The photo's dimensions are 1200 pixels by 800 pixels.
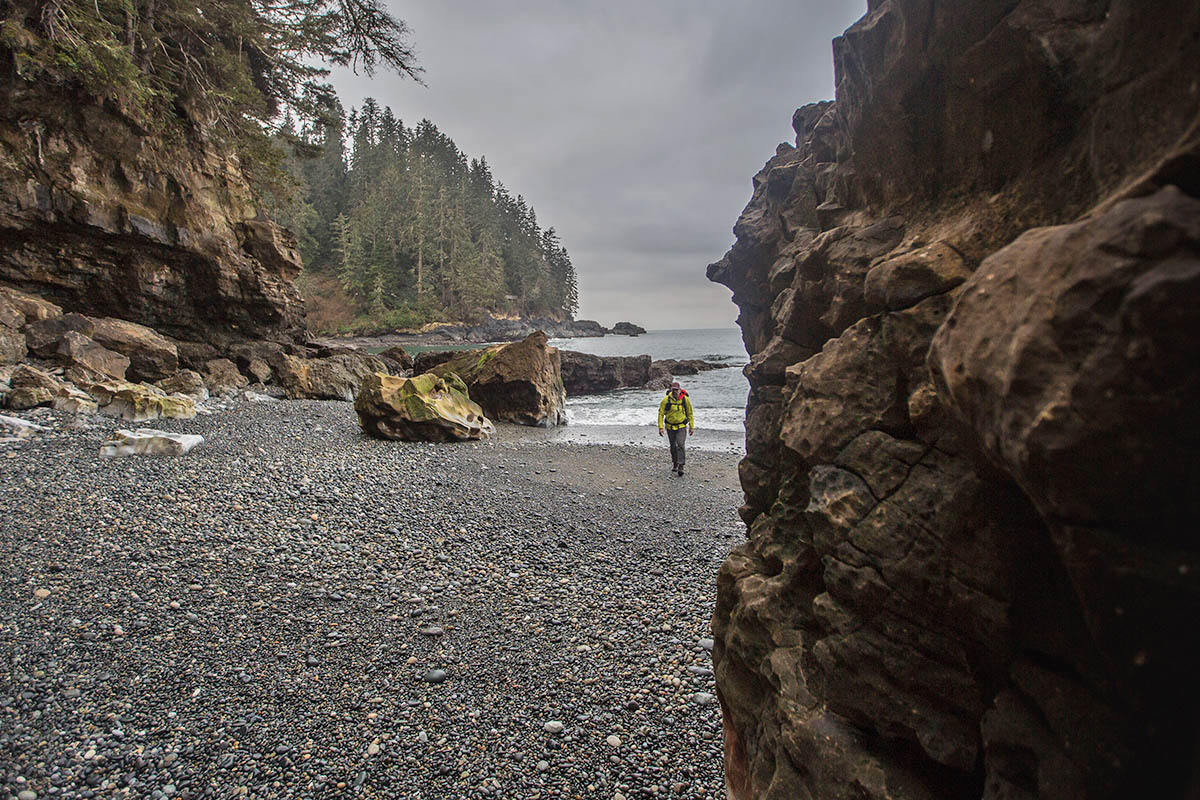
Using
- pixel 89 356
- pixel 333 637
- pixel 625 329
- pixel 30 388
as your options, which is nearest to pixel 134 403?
pixel 30 388

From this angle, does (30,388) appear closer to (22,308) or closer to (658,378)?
(22,308)

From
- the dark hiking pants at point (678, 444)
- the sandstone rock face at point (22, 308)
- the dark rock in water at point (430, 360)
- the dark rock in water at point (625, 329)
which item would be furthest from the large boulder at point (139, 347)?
the dark rock in water at point (625, 329)

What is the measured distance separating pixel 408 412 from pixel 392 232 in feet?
206

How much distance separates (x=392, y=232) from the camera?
219 ft

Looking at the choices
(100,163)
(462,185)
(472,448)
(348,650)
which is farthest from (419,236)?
(348,650)

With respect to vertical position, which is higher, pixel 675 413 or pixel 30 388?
→ pixel 30 388

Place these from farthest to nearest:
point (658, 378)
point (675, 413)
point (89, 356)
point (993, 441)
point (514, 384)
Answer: point (658, 378) → point (514, 384) → point (675, 413) → point (89, 356) → point (993, 441)

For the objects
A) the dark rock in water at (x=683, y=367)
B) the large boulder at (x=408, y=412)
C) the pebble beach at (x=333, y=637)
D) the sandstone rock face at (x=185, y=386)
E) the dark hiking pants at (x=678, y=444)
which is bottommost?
the pebble beach at (x=333, y=637)

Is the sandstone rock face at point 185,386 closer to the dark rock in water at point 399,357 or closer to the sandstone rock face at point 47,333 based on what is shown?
the sandstone rock face at point 47,333

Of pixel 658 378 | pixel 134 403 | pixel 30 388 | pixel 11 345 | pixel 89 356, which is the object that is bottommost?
pixel 134 403

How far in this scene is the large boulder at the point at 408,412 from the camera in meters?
12.5

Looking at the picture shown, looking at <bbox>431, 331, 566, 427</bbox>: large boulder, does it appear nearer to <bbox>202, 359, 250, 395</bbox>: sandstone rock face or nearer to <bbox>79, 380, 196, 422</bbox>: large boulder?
<bbox>202, 359, 250, 395</bbox>: sandstone rock face

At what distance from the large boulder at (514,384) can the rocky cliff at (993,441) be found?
54.0 ft

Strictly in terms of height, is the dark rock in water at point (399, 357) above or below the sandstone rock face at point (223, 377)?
above
